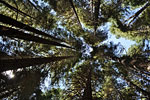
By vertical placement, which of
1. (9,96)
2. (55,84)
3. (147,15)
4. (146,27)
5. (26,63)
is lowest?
(55,84)

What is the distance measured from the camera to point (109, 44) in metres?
10.8

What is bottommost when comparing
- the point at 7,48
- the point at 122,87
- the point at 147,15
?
the point at 122,87

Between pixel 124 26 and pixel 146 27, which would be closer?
pixel 146 27

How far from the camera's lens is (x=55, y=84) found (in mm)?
9109

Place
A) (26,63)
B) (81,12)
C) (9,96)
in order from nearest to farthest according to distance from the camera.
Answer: (26,63) → (9,96) → (81,12)

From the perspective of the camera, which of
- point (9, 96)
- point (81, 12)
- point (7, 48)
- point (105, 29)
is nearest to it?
point (7, 48)

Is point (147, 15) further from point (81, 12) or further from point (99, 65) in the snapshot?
point (99, 65)

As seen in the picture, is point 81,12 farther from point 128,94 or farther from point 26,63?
point 128,94

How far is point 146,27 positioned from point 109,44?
140 inches

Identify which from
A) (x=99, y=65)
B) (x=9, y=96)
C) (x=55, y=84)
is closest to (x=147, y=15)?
(x=99, y=65)

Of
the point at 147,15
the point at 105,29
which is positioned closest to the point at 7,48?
the point at 105,29

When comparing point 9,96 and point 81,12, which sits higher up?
point 81,12

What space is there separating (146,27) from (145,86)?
5.34 metres

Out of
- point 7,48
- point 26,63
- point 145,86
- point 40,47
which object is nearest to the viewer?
point 26,63
